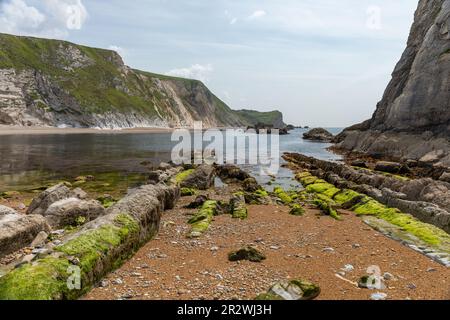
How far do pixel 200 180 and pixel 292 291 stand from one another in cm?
2660

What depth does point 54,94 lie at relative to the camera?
14712 centimetres

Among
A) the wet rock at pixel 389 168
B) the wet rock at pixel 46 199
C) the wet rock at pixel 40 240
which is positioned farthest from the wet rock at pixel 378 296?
the wet rock at pixel 389 168

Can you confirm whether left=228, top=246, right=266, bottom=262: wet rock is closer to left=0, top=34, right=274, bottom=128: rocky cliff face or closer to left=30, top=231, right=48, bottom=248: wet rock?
left=30, top=231, right=48, bottom=248: wet rock

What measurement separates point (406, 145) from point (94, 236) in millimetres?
67462

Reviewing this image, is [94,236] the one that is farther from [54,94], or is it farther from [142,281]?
[54,94]

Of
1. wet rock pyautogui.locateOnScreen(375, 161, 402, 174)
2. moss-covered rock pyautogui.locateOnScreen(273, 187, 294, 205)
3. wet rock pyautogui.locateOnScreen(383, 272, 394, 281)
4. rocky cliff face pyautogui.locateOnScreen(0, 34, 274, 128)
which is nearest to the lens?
wet rock pyautogui.locateOnScreen(383, 272, 394, 281)

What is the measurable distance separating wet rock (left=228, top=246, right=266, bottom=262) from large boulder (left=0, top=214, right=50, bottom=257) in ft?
28.1

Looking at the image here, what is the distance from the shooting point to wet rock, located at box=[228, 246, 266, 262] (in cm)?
1338

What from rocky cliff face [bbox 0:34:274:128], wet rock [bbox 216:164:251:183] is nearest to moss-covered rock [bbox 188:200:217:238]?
wet rock [bbox 216:164:251:183]

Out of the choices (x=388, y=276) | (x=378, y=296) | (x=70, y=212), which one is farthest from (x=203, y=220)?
(x=378, y=296)

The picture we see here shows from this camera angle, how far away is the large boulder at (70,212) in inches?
Result: 701

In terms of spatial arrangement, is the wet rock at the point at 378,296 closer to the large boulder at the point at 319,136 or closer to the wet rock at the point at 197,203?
the wet rock at the point at 197,203
